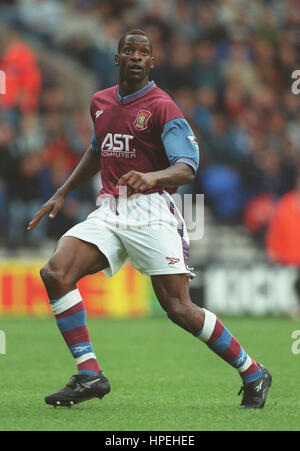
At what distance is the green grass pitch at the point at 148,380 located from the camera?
5.21 m

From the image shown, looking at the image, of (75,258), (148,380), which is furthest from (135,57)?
(148,380)

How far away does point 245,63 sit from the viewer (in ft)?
54.2

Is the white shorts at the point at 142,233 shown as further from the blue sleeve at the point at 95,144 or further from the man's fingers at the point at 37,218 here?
the blue sleeve at the point at 95,144

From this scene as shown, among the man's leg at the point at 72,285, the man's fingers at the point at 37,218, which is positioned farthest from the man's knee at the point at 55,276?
the man's fingers at the point at 37,218

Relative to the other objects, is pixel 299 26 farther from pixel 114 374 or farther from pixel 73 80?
pixel 114 374

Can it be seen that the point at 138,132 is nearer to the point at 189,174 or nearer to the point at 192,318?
the point at 189,174

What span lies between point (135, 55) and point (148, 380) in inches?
103

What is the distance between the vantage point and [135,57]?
5.80m

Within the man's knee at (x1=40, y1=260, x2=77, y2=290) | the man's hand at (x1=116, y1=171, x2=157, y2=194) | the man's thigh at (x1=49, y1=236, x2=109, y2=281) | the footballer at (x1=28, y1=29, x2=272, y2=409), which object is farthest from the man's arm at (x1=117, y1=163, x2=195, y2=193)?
the man's knee at (x1=40, y1=260, x2=77, y2=290)

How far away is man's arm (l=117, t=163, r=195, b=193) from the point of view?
5170 millimetres

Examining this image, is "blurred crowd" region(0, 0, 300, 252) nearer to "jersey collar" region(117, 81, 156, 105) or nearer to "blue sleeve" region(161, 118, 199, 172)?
"jersey collar" region(117, 81, 156, 105)
